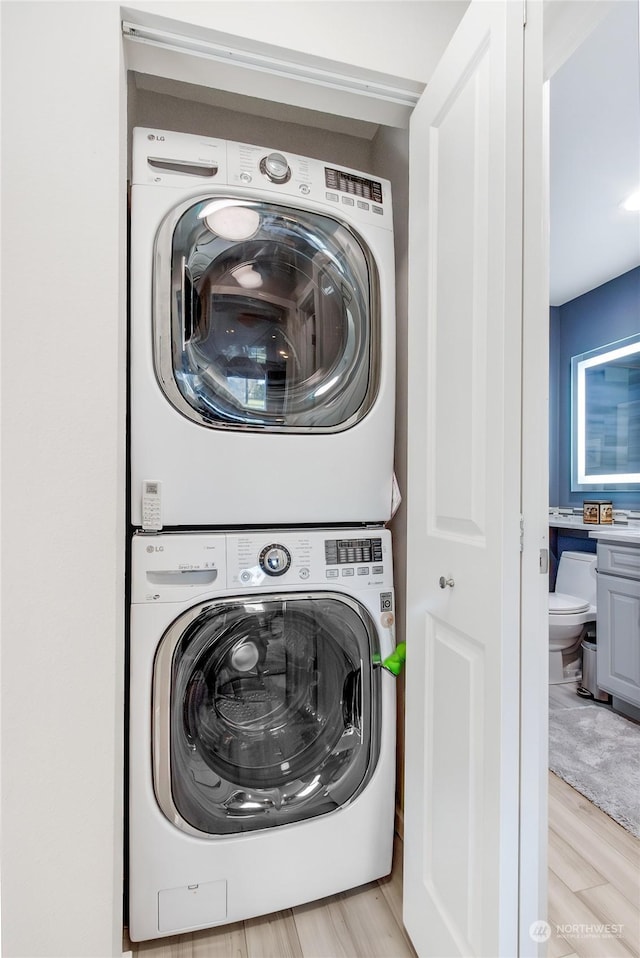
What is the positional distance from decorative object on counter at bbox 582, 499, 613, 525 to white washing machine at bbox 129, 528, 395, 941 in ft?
4.65

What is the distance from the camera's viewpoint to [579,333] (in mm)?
2068

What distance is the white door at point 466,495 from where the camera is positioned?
825 mm

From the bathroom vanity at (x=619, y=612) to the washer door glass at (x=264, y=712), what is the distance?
4.52 feet

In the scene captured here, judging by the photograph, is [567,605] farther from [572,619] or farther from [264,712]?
[264,712]

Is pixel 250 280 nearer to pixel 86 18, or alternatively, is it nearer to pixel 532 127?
pixel 86 18

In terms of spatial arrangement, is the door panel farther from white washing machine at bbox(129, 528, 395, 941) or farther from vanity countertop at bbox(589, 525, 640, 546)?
vanity countertop at bbox(589, 525, 640, 546)

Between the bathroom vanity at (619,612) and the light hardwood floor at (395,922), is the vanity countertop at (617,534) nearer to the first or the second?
the bathroom vanity at (619,612)

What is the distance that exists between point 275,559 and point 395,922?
38.1 inches

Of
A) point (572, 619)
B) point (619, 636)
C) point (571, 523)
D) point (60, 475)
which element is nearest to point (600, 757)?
point (619, 636)

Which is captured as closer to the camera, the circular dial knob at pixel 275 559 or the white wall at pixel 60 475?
the white wall at pixel 60 475

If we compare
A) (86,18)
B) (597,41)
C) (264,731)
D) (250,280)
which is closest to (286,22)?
(86,18)

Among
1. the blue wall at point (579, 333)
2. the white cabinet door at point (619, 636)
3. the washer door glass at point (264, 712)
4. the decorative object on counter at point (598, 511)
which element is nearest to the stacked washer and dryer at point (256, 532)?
the washer door glass at point (264, 712)

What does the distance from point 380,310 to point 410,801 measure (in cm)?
126

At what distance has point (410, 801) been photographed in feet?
3.86
